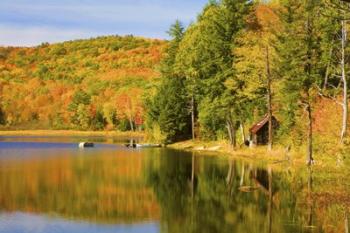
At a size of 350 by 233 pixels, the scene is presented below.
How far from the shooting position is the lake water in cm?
2322

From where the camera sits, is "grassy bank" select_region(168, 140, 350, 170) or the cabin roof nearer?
"grassy bank" select_region(168, 140, 350, 170)

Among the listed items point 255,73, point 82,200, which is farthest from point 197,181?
point 255,73

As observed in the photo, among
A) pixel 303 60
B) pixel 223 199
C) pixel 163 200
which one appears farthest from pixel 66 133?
pixel 223 199

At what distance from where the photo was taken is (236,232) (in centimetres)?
2202

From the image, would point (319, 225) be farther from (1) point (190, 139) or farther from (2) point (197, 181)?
Result: (1) point (190, 139)

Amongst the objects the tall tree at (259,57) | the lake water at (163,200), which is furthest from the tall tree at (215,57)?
the lake water at (163,200)

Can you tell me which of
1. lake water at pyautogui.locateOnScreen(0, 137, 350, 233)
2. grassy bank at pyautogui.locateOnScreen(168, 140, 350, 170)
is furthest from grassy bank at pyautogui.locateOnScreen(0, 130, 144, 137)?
lake water at pyautogui.locateOnScreen(0, 137, 350, 233)

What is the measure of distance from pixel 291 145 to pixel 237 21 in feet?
63.9

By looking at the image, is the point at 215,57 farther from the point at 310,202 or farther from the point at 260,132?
the point at 310,202

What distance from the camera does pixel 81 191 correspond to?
33438 mm

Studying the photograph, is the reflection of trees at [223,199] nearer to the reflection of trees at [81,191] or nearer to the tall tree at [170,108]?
the reflection of trees at [81,191]

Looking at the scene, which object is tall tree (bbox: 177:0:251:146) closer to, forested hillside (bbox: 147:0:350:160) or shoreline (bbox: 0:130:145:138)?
forested hillside (bbox: 147:0:350:160)

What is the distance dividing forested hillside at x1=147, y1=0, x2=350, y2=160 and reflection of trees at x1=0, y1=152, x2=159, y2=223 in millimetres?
14333

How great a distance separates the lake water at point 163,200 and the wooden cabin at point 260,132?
1270 cm
